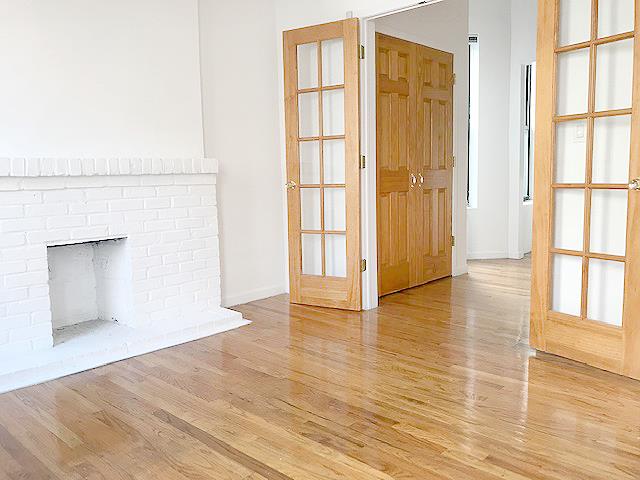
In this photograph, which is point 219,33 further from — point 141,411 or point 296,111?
point 141,411

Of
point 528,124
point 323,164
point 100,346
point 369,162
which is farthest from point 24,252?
point 528,124

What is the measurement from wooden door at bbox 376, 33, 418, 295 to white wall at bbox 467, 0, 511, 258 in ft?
6.08

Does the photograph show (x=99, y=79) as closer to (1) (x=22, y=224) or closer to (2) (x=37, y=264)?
(1) (x=22, y=224)

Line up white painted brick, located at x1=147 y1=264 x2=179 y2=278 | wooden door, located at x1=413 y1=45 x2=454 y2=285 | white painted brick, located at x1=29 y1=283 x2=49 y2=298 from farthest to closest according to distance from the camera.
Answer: wooden door, located at x1=413 y1=45 x2=454 y2=285, white painted brick, located at x1=147 y1=264 x2=179 y2=278, white painted brick, located at x1=29 y1=283 x2=49 y2=298

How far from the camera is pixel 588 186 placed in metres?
2.97

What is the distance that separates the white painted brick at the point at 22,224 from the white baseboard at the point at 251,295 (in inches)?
61.9

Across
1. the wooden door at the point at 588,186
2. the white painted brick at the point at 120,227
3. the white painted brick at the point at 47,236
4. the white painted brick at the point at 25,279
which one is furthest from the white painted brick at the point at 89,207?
the wooden door at the point at 588,186

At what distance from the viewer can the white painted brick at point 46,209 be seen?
317 centimetres

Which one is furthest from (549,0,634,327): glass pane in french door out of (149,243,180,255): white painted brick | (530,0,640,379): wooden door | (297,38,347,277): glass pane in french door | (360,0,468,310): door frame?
(149,243,180,255): white painted brick

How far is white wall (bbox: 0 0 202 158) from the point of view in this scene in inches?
126

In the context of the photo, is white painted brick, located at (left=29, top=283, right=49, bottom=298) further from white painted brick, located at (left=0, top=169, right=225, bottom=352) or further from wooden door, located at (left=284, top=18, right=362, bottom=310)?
wooden door, located at (left=284, top=18, right=362, bottom=310)

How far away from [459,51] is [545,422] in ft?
13.2

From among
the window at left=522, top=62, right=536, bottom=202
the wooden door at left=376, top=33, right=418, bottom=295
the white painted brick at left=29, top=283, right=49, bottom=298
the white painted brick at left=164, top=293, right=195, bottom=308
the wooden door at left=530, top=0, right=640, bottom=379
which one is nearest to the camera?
the wooden door at left=530, top=0, right=640, bottom=379

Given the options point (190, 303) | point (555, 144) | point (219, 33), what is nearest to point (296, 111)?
point (219, 33)
